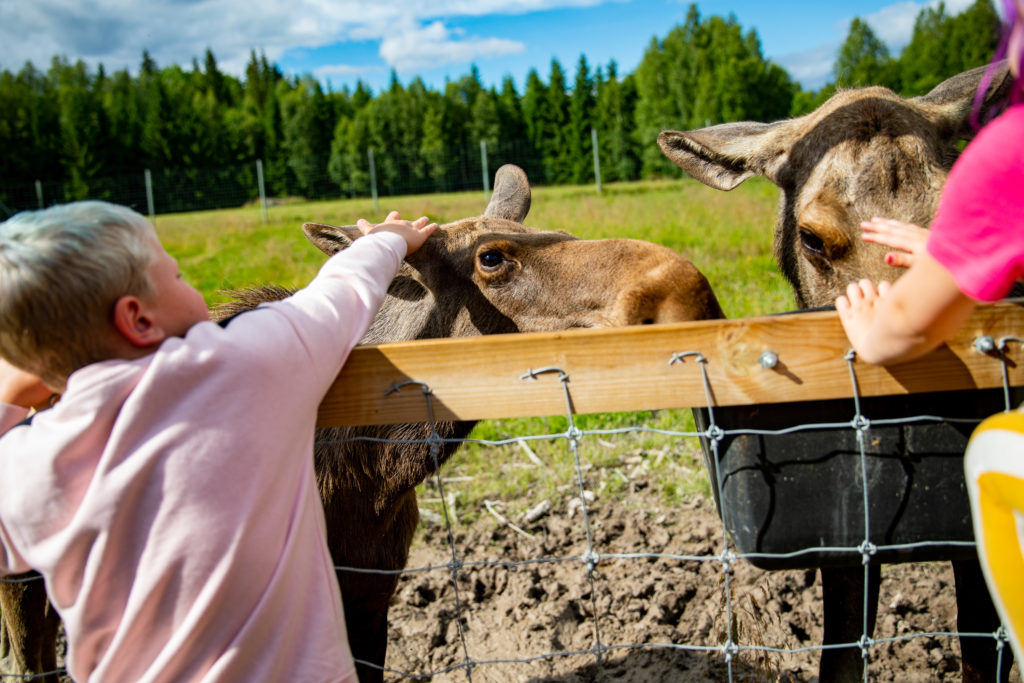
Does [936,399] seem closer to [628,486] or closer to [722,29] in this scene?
[628,486]

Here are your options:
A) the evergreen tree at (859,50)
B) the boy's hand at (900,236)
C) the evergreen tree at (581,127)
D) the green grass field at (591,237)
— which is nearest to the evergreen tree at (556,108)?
the evergreen tree at (581,127)

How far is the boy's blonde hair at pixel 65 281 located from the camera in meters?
1.48

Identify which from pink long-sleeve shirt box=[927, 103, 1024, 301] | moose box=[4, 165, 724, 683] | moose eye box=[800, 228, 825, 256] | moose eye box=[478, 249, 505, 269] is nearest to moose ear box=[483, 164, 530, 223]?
moose box=[4, 165, 724, 683]

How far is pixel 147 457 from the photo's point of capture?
1.47 meters

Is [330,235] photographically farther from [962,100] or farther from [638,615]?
[962,100]

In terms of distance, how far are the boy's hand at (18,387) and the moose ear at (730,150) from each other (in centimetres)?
284

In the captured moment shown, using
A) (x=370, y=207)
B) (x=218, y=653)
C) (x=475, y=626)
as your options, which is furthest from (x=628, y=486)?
(x=370, y=207)

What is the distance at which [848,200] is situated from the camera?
2.98m

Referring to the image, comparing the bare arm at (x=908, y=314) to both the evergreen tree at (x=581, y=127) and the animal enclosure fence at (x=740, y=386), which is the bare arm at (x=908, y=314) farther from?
the evergreen tree at (x=581, y=127)

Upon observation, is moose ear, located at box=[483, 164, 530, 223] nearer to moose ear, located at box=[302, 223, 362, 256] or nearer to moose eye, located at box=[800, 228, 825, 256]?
moose ear, located at box=[302, 223, 362, 256]

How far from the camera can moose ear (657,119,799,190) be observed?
3.53 metres

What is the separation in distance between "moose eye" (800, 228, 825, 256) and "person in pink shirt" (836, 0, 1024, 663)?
1500mm

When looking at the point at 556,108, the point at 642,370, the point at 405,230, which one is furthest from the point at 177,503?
the point at 556,108

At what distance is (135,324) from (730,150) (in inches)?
115
